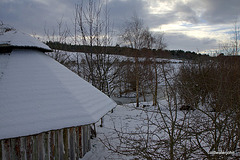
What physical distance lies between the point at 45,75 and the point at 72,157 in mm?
2632

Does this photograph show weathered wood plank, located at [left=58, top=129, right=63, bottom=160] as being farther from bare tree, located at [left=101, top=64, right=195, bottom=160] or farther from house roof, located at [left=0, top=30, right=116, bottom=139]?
bare tree, located at [left=101, top=64, right=195, bottom=160]

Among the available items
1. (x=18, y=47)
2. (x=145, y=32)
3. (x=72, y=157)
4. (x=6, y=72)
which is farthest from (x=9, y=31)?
(x=145, y=32)

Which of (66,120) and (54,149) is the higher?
(66,120)

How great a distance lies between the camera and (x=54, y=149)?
4.82 metres

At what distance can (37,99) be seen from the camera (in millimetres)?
4449

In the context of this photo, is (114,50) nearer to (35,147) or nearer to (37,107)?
(37,107)

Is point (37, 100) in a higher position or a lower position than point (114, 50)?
lower

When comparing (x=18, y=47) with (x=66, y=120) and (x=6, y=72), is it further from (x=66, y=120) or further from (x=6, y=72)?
(x=66, y=120)

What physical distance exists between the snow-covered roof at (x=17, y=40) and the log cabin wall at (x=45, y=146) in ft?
9.97

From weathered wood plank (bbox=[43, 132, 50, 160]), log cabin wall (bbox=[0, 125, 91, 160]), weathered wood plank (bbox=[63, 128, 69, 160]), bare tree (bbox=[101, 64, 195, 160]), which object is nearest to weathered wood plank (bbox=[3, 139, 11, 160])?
log cabin wall (bbox=[0, 125, 91, 160])

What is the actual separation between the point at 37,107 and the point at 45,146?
3.87 ft

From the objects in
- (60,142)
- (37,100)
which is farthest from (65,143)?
(37,100)

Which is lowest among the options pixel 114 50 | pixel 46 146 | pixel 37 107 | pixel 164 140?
pixel 46 146

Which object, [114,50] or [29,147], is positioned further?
[114,50]
